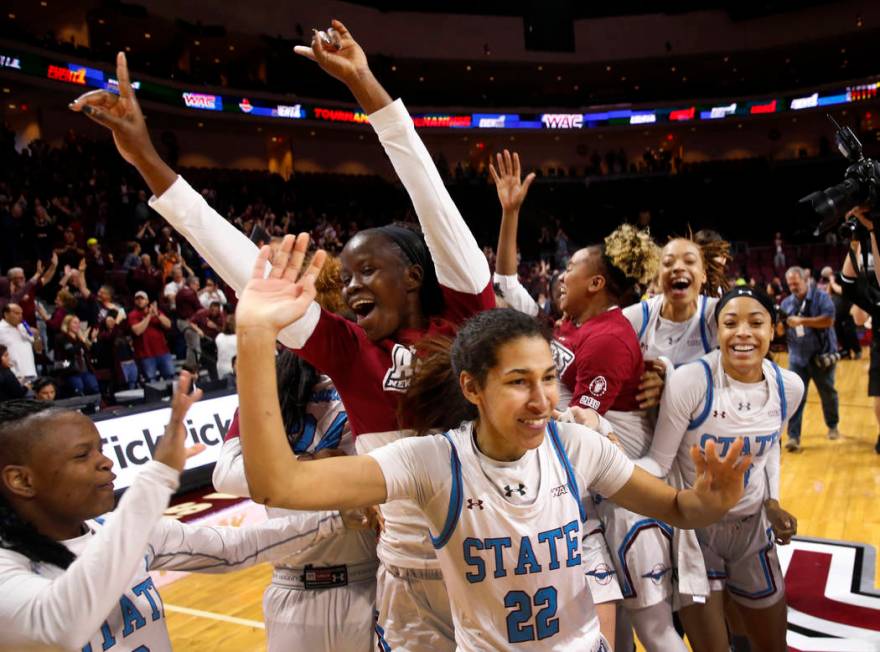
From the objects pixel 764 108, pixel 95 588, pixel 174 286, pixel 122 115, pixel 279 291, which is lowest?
pixel 95 588

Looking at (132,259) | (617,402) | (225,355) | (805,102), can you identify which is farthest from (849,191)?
(805,102)

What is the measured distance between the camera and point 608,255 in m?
3.42

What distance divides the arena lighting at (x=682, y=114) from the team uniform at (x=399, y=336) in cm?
2975

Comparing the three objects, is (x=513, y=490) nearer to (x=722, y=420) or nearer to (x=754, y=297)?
(x=722, y=420)

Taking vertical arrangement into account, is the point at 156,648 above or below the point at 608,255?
below

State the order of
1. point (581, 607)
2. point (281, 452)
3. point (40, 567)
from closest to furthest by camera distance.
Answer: point (281, 452), point (40, 567), point (581, 607)

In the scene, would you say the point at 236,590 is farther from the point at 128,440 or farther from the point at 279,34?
the point at 279,34

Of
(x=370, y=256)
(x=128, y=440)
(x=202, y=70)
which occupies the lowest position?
(x=128, y=440)

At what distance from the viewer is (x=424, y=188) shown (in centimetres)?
203

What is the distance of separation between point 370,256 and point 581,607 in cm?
109

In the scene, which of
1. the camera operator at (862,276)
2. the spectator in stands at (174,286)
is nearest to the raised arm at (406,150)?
the camera operator at (862,276)

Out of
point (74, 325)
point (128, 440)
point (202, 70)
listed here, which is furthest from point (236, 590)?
point (202, 70)

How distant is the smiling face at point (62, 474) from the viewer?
6.17ft

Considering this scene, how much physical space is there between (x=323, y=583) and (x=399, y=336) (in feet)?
3.09
